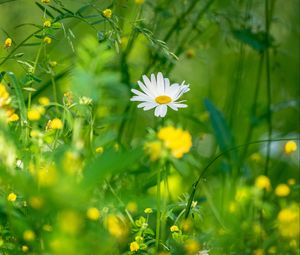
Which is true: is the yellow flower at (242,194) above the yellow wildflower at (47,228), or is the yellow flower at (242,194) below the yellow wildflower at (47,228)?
above

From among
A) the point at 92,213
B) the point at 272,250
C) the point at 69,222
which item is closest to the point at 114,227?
the point at 92,213

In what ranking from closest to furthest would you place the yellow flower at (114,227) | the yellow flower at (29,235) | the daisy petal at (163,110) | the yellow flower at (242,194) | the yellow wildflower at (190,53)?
the yellow flower at (29,235)
the yellow flower at (114,227)
the daisy petal at (163,110)
the yellow flower at (242,194)
the yellow wildflower at (190,53)

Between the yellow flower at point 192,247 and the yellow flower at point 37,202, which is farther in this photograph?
the yellow flower at point 192,247

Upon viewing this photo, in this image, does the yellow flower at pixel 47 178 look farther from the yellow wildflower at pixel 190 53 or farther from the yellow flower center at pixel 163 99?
the yellow wildflower at pixel 190 53

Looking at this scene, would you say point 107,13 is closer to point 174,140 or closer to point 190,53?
point 174,140

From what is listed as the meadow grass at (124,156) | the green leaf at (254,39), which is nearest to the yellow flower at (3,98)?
the meadow grass at (124,156)

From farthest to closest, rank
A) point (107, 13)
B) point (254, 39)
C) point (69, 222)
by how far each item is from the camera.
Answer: point (254, 39) < point (107, 13) < point (69, 222)

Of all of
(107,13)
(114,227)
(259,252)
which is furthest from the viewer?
(107,13)

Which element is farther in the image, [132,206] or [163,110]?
[163,110]

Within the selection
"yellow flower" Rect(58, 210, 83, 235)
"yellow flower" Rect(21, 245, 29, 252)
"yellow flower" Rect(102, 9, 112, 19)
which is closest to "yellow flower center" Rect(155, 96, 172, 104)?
"yellow flower" Rect(102, 9, 112, 19)

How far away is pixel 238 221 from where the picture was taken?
136 cm

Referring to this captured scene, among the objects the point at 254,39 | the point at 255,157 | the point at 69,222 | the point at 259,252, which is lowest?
the point at 69,222

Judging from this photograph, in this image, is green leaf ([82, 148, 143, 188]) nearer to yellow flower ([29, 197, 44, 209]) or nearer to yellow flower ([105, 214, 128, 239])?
yellow flower ([29, 197, 44, 209])

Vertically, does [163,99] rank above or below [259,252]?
above
